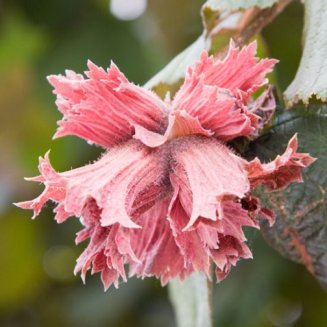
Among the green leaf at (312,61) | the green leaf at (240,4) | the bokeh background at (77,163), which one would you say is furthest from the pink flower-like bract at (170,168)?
the bokeh background at (77,163)

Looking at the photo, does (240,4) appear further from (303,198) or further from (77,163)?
(77,163)

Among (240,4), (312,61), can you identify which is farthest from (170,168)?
(240,4)

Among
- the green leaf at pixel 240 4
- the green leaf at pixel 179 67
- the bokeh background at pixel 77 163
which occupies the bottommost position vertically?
the bokeh background at pixel 77 163

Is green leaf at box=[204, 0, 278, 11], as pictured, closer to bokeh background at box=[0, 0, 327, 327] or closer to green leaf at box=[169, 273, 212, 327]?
green leaf at box=[169, 273, 212, 327]

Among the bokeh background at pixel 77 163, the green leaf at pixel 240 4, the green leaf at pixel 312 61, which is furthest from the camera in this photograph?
the bokeh background at pixel 77 163

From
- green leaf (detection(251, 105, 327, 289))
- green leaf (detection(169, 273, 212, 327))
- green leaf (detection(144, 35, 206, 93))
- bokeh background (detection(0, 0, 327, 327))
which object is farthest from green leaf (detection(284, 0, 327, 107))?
bokeh background (detection(0, 0, 327, 327))

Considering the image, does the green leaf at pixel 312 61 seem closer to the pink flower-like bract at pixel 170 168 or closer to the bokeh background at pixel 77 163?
the pink flower-like bract at pixel 170 168

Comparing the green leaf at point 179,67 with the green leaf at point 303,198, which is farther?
the green leaf at point 179,67
